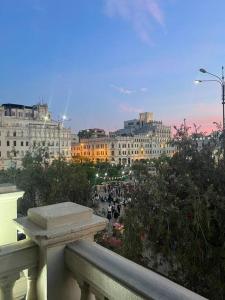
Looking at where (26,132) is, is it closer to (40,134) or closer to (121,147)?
(40,134)

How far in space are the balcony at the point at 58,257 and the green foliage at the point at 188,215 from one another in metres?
4.57

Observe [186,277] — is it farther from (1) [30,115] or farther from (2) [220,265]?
(1) [30,115]

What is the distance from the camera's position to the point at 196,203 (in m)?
6.98

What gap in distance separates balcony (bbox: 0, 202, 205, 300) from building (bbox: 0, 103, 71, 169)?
264 feet

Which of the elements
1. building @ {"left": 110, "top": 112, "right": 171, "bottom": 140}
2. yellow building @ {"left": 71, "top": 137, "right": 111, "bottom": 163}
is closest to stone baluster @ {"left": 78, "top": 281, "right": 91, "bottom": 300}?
yellow building @ {"left": 71, "top": 137, "right": 111, "bottom": 163}

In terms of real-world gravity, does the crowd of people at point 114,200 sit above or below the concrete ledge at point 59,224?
below

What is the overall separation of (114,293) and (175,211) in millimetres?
5455

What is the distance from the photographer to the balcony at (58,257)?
7.25 feet

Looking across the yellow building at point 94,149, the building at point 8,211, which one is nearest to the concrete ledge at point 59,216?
the building at point 8,211

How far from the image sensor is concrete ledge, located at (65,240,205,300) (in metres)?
1.62

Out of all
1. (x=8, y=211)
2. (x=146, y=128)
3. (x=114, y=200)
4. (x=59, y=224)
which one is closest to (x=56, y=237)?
(x=59, y=224)

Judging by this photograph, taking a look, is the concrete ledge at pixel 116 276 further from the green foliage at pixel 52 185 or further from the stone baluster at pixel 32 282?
the green foliage at pixel 52 185

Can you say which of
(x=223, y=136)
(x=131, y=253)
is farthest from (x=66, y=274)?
(x=223, y=136)

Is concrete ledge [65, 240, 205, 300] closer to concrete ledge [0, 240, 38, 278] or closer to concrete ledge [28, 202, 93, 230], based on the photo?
concrete ledge [28, 202, 93, 230]
